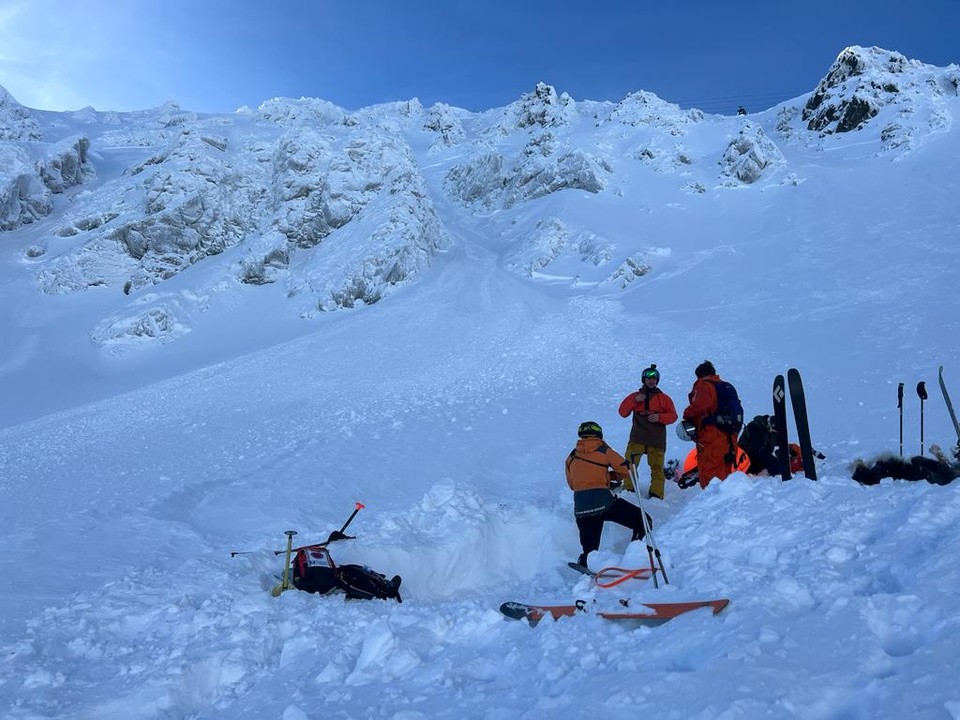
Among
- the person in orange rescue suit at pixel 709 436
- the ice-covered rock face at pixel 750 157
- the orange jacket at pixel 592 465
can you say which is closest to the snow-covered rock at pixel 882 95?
the ice-covered rock face at pixel 750 157

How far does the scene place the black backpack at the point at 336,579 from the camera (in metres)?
5.71

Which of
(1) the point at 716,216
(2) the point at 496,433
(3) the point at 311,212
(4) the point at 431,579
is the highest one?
(3) the point at 311,212

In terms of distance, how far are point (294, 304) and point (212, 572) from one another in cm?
2253

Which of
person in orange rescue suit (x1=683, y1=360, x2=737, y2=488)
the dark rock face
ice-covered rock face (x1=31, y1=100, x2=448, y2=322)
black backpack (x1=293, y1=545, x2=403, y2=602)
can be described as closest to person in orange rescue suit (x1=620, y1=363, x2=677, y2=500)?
person in orange rescue suit (x1=683, y1=360, x2=737, y2=488)

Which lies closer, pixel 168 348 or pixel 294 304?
pixel 168 348

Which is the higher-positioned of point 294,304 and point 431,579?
point 294,304

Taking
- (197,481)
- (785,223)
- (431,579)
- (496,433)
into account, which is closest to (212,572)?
(431,579)

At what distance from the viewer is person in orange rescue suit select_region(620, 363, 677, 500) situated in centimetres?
773

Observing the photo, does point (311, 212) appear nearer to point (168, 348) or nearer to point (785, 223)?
point (168, 348)

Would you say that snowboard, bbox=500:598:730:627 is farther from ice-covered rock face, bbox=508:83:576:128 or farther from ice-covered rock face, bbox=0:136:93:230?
ice-covered rock face, bbox=508:83:576:128

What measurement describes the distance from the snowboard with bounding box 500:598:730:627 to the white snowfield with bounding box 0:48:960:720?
3.2 inches

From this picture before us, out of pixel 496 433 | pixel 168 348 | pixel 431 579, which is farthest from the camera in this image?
pixel 168 348

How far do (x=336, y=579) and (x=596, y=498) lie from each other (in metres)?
2.75

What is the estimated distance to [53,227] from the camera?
34.7 m
